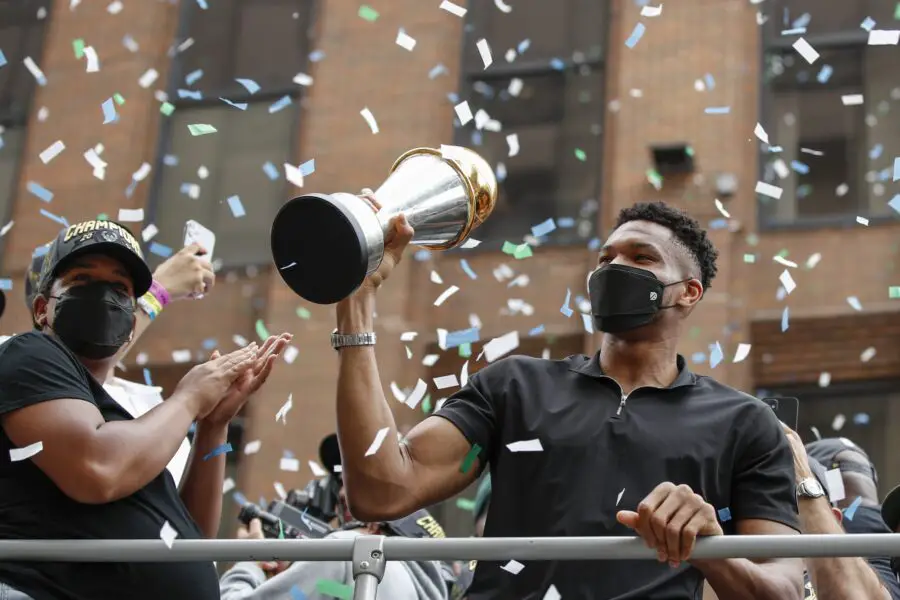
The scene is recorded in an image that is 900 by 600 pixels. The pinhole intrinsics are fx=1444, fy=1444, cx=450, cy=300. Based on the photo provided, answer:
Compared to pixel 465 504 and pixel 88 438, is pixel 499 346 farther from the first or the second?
pixel 88 438

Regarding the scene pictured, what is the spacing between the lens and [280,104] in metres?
11.6

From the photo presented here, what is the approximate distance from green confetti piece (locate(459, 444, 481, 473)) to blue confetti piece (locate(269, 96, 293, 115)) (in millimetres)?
8476

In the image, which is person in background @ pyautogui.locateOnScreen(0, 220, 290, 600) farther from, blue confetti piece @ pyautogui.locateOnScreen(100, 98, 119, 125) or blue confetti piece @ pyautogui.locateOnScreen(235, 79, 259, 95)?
blue confetti piece @ pyautogui.locateOnScreen(235, 79, 259, 95)

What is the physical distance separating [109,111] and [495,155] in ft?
10.1

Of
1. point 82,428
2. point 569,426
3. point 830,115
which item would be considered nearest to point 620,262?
point 569,426

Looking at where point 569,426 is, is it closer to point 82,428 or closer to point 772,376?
point 82,428

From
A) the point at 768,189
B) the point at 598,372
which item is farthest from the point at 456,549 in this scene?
the point at 768,189

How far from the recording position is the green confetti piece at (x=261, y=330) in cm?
1034

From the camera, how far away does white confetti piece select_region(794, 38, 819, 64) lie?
1052 centimetres

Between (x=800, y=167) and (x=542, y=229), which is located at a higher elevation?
(x=800, y=167)

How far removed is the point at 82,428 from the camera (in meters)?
3.30

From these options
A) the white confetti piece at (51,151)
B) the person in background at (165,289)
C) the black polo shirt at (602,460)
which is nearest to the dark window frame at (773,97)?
the white confetti piece at (51,151)

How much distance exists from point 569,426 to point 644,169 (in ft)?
23.1

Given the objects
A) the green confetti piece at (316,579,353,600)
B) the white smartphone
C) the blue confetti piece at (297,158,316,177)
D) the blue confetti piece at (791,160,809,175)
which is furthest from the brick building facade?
the green confetti piece at (316,579,353,600)
